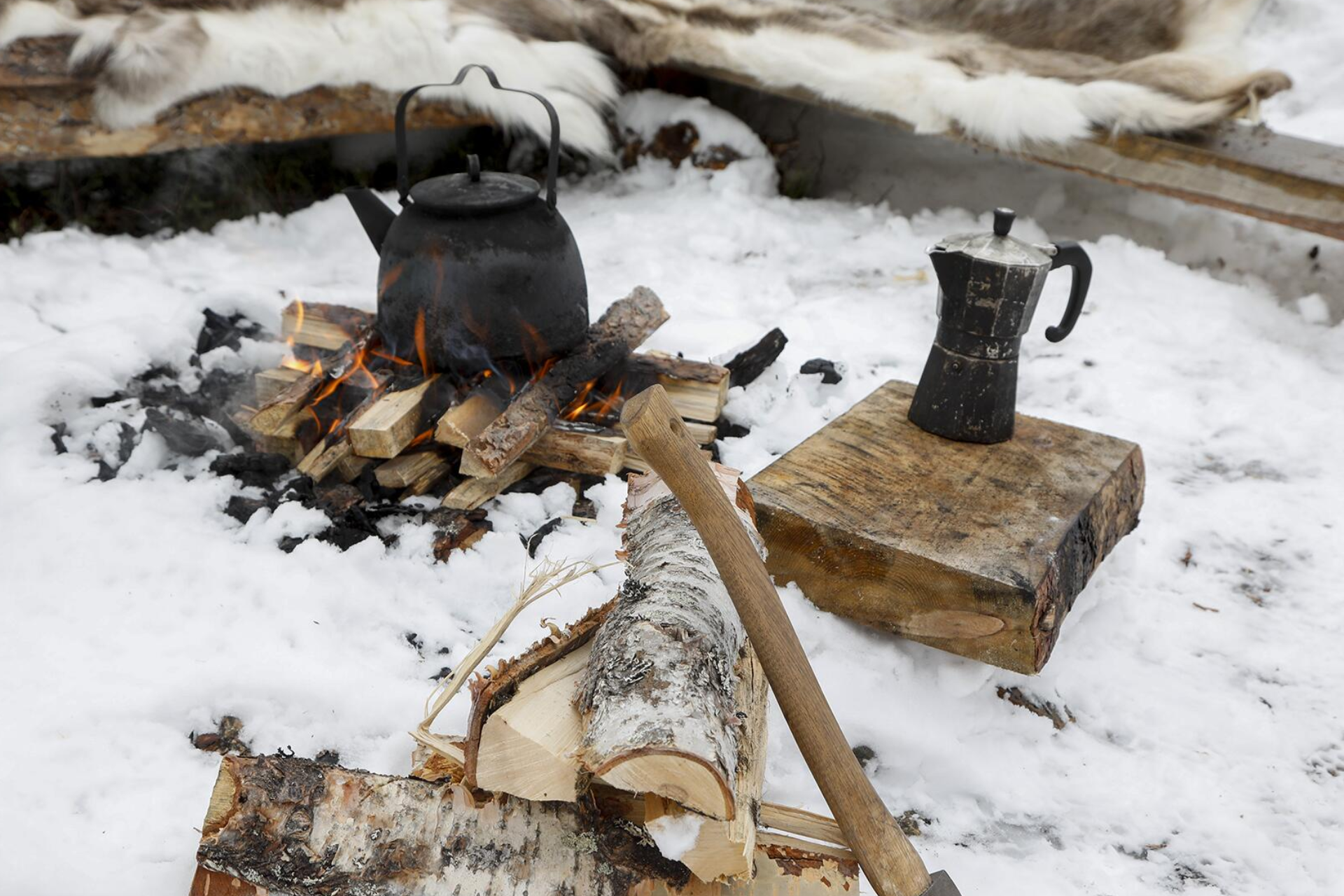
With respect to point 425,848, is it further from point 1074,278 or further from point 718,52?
point 718,52

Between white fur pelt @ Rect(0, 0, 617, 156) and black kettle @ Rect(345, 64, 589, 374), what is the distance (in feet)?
5.29

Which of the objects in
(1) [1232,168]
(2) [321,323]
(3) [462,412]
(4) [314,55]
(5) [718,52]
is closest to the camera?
(3) [462,412]

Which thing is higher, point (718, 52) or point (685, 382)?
point (718, 52)

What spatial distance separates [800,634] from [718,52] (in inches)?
133

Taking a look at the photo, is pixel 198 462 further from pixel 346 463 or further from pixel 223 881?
pixel 223 881

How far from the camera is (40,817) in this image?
65.1 inches

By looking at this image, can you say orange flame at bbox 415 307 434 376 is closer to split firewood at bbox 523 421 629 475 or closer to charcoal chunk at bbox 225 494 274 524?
split firewood at bbox 523 421 629 475

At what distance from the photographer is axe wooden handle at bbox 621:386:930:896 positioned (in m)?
1.44

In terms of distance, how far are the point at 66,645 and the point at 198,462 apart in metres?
0.73

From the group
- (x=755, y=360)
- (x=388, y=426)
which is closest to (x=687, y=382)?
(x=755, y=360)

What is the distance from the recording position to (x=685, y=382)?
9.61 ft

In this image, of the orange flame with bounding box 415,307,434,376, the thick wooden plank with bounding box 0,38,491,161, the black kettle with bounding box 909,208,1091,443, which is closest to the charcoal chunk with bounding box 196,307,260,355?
the orange flame with bounding box 415,307,434,376

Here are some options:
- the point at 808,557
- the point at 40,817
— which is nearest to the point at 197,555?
the point at 40,817

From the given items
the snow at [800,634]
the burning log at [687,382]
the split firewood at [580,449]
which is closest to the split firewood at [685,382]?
the burning log at [687,382]
